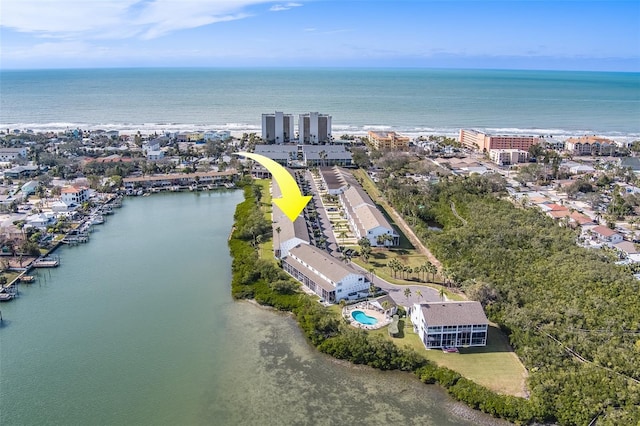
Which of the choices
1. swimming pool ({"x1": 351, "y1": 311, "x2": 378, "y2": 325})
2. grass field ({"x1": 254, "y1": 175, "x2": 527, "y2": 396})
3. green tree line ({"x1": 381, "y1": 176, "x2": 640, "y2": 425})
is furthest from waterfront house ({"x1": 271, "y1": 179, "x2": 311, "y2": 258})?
green tree line ({"x1": 381, "y1": 176, "x2": 640, "y2": 425})

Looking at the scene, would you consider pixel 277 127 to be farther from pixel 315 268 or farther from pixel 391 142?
pixel 315 268

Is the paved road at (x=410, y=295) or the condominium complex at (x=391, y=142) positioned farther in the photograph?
the condominium complex at (x=391, y=142)

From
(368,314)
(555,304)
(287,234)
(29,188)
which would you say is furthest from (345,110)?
(555,304)

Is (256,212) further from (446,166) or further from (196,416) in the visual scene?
(446,166)

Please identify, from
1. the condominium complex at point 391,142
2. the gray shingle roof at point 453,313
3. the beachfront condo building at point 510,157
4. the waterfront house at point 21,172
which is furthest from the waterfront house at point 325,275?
the condominium complex at point 391,142

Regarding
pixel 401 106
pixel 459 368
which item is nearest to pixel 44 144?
pixel 459 368

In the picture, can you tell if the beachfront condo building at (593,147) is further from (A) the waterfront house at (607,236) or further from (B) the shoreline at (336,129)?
(A) the waterfront house at (607,236)

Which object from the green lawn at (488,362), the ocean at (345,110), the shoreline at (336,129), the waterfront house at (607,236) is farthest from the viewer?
the ocean at (345,110)
